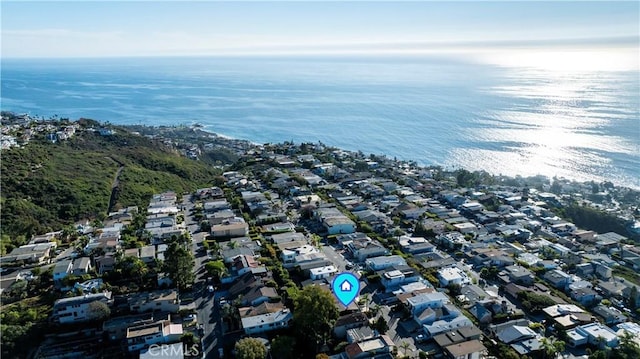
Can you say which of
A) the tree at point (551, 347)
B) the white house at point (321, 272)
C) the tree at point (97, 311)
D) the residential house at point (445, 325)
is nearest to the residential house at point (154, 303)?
the tree at point (97, 311)

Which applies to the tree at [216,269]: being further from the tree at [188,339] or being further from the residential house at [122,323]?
the tree at [188,339]

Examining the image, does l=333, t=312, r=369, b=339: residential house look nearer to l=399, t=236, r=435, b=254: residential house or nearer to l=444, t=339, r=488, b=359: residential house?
l=444, t=339, r=488, b=359: residential house

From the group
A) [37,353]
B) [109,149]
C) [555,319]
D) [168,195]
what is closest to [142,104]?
[109,149]

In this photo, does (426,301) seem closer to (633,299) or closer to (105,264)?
(633,299)

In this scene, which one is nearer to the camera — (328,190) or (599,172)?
(328,190)

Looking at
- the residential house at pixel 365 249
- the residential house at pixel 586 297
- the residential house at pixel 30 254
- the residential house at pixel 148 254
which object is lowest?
the residential house at pixel 586 297

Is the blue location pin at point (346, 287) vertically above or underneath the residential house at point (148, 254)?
underneath

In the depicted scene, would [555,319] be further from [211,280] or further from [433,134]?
[433,134]
